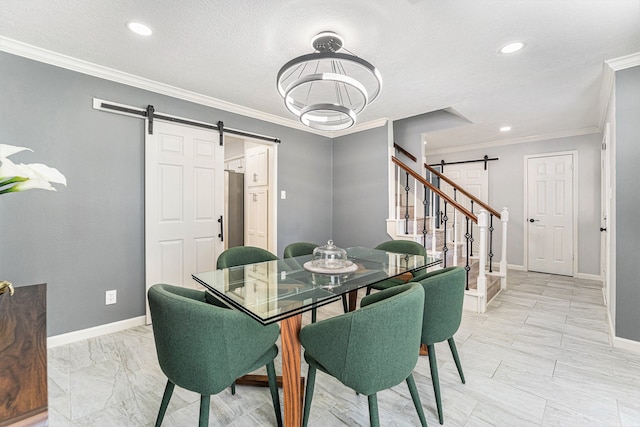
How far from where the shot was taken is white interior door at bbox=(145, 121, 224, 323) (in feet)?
9.52

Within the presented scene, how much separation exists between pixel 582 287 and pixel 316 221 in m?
3.84

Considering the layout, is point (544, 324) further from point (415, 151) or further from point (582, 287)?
point (415, 151)

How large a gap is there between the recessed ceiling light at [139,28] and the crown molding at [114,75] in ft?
2.57

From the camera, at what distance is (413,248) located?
2.76 meters

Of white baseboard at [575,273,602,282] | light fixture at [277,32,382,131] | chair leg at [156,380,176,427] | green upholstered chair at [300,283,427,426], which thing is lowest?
white baseboard at [575,273,602,282]

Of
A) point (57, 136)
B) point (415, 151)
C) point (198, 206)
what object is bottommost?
point (198, 206)

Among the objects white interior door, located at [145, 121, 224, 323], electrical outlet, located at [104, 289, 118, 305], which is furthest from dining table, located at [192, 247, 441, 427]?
electrical outlet, located at [104, 289, 118, 305]

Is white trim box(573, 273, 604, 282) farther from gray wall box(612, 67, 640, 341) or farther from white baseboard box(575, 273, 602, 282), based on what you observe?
gray wall box(612, 67, 640, 341)

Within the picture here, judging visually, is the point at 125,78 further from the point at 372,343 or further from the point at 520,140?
the point at 520,140

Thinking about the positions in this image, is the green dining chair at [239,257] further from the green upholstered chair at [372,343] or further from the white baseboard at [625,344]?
the white baseboard at [625,344]

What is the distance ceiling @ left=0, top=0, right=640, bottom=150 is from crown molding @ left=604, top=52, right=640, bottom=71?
56 millimetres

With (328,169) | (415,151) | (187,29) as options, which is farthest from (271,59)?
(415,151)

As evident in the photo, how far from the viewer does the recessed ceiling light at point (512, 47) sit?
217 cm

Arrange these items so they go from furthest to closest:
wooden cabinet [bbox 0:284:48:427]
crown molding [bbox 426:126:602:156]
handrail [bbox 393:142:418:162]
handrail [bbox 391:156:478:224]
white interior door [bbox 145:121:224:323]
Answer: crown molding [bbox 426:126:602:156] → handrail [bbox 393:142:418:162] → handrail [bbox 391:156:478:224] → white interior door [bbox 145:121:224:323] → wooden cabinet [bbox 0:284:48:427]
